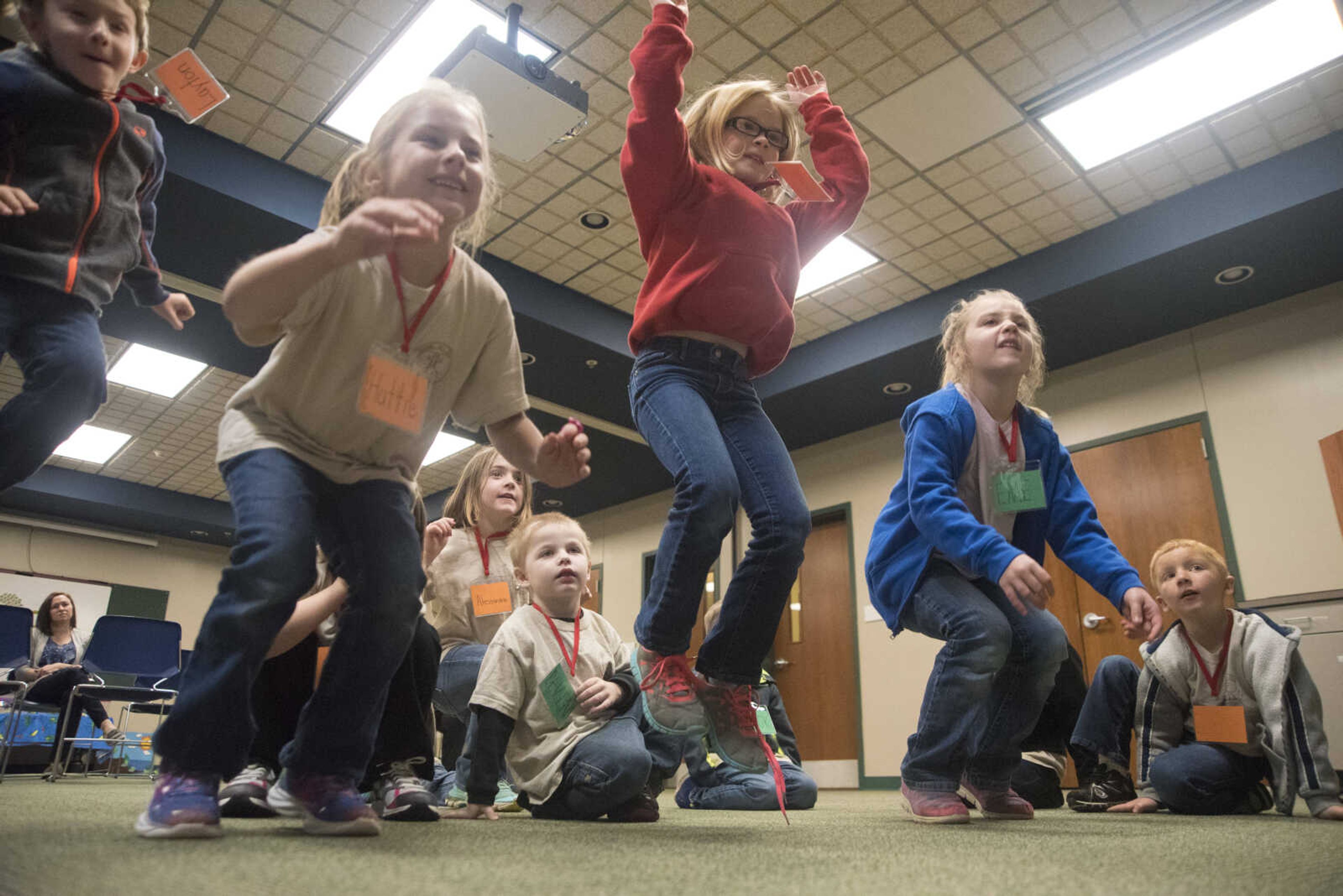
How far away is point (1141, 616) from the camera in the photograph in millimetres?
1531

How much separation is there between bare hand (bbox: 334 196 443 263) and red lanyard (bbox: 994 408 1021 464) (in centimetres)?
140

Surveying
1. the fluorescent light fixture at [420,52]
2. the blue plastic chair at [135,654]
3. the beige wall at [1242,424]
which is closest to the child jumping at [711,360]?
the fluorescent light fixture at [420,52]

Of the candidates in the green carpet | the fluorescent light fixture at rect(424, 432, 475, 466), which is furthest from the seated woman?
the green carpet

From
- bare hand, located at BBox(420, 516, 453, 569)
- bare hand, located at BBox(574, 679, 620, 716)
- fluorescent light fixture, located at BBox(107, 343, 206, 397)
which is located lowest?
bare hand, located at BBox(574, 679, 620, 716)

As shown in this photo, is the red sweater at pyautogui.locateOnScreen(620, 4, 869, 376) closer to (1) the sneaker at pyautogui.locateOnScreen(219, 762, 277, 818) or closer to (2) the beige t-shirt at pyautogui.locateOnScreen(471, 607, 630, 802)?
Result: (2) the beige t-shirt at pyautogui.locateOnScreen(471, 607, 630, 802)

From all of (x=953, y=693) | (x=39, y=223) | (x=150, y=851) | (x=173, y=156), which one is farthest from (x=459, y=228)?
(x=173, y=156)

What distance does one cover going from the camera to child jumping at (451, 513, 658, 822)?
1.67m

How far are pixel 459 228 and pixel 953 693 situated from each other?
1.24m

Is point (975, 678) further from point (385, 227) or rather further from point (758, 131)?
point (385, 227)

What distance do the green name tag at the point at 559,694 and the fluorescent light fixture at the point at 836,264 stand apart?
341cm

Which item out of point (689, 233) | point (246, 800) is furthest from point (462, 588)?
point (689, 233)

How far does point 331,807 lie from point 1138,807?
7.11 ft

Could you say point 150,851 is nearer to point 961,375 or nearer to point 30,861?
point 30,861

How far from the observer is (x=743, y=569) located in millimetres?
1481
